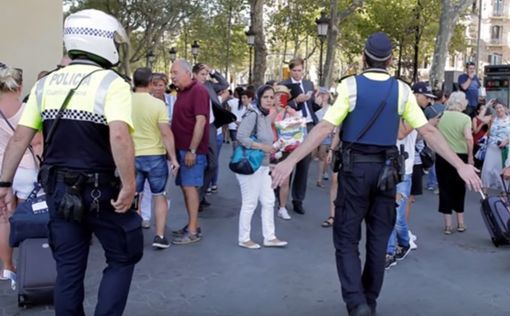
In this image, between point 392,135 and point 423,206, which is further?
point 423,206

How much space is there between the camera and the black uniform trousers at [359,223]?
4320mm

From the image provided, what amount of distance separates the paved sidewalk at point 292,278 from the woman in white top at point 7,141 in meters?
0.29

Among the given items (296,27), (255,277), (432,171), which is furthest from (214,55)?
(255,277)

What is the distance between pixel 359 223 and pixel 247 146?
7.41 ft

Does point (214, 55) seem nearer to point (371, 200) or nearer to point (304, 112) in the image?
point (304, 112)

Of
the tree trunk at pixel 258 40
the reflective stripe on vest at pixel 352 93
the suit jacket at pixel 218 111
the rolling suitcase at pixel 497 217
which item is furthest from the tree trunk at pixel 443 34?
the reflective stripe on vest at pixel 352 93

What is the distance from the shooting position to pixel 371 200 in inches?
175

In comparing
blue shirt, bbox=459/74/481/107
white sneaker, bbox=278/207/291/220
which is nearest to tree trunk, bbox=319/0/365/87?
blue shirt, bbox=459/74/481/107

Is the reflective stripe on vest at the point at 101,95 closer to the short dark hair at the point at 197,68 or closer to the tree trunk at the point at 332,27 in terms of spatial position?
the short dark hair at the point at 197,68

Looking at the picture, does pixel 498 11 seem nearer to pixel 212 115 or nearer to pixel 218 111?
pixel 218 111

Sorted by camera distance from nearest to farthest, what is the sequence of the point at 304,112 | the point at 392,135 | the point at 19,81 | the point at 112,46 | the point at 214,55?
the point at 112,46, the point at 392,135, the point at 19,81, the point at 304,112, the point at 214,55

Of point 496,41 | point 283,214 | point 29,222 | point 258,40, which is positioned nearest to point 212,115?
point 283,214

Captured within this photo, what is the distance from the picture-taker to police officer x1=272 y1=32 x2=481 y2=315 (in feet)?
14.0

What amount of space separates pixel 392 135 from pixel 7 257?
3418 millimetres
